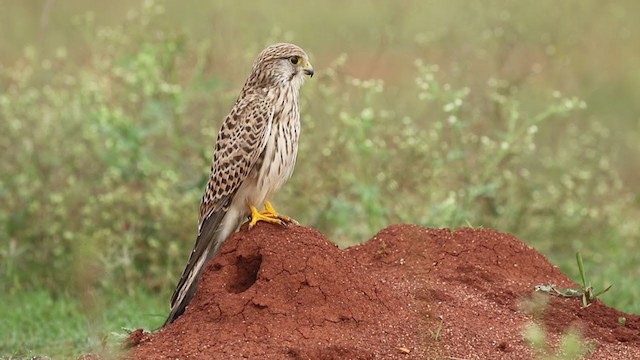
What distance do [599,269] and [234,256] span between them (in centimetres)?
473

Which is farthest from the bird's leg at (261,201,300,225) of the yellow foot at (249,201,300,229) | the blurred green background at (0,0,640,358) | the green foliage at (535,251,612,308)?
the blurred green background at (0,0,640,358)

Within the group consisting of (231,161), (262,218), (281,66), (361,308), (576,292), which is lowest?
(361,308)

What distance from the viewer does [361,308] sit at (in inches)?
232

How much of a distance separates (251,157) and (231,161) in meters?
0.12

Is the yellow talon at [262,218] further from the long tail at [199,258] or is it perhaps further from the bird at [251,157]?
the long tail at [199,258]

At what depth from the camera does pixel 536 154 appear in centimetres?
1274

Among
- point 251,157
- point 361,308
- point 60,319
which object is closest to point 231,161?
point 251,157

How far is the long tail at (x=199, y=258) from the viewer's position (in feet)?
21.3

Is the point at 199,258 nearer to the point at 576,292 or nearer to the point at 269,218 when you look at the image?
the point at 269,218

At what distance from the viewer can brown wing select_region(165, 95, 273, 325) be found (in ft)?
22.1

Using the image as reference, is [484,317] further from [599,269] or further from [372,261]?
[599,269]

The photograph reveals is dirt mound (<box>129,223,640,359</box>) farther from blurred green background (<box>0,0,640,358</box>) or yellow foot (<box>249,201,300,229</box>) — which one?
blurred green background (<box>0,0,640,358</box>)

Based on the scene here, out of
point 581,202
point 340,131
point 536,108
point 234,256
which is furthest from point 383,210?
point 536,108

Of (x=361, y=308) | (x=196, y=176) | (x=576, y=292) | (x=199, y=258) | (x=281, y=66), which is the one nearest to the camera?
(x=361, y=308)
